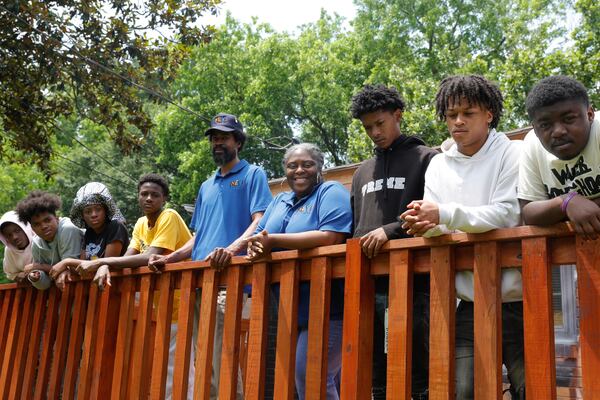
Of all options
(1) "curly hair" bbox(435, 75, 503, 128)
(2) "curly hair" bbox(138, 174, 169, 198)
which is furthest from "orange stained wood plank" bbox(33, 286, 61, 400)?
(1) "curly hair" bbox(435, 75, 503, 128)

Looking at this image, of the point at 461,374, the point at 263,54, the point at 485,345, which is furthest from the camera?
the point at 263,54

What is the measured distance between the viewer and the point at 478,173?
282 cm

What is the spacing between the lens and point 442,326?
101 inches

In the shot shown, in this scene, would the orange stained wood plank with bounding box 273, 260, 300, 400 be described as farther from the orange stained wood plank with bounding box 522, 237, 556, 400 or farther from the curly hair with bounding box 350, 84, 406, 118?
the orange stained wood plank with bounding box 522, 237, 556, 400

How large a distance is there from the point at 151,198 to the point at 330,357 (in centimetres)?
222

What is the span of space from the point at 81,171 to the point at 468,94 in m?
29.9

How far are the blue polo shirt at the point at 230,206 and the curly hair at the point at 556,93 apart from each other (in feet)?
7.47

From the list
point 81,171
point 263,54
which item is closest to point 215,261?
point 263,54

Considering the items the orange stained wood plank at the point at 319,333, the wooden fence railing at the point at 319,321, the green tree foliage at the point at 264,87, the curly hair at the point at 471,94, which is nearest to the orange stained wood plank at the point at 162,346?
the wooden fence railing at the point at 319,321

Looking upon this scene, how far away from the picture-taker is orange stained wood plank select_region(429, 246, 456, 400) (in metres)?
2.52

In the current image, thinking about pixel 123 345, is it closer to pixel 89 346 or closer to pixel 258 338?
pixel 89 346

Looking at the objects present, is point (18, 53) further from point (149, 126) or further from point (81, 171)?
point (81, 171)

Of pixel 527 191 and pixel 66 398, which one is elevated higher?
pixel 527 191

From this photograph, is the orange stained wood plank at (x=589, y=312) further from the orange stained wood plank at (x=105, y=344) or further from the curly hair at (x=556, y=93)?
the orange stained wood plank at (x=105, y=344)
